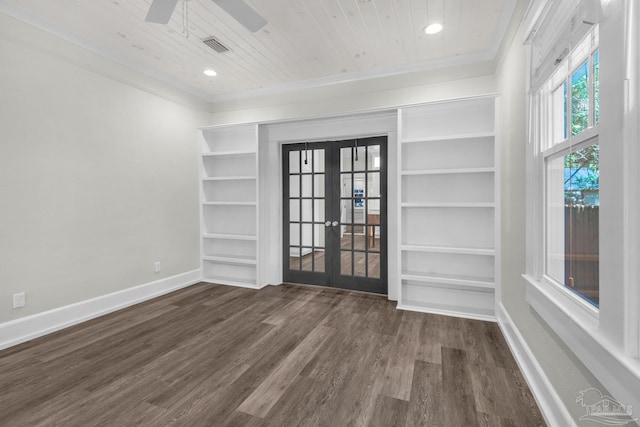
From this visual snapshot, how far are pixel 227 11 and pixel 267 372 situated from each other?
245cm

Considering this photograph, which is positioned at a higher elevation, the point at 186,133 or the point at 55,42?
the point at 55,42

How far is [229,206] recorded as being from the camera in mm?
4652

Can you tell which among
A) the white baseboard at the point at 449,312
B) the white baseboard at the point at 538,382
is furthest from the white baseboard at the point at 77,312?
the white baseboard at the point at 538,382

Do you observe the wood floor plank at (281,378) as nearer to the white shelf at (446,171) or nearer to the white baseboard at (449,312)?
the white baseboard at (449,312)

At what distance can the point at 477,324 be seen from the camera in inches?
119

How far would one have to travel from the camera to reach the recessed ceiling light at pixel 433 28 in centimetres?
275

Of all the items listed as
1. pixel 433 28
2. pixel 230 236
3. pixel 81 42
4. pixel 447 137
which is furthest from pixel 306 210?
pixel 81 42

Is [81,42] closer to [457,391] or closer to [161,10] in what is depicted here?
[161,10]

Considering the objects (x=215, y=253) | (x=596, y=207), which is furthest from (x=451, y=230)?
(x=215, y=253)

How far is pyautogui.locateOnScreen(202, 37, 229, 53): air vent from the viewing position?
9.91 ft

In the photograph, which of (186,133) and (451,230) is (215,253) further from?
(451,230)

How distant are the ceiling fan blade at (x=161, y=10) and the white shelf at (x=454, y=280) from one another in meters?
3.11

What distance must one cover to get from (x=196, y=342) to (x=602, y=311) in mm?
2726

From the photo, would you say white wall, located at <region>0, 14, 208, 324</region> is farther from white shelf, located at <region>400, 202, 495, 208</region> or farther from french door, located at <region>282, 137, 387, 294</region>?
white shelf, located at <region>400, 202, 495, 208</region>
